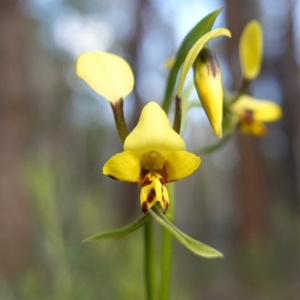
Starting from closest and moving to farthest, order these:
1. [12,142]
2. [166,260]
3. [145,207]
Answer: [145,207], [166,260], [12,142]

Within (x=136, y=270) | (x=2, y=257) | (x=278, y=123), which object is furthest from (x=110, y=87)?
(x=278, y=123)

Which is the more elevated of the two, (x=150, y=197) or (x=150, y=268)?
(x=150, y=197)

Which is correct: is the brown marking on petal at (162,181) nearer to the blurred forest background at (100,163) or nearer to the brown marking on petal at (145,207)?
the brown marking on petal at (145,207)

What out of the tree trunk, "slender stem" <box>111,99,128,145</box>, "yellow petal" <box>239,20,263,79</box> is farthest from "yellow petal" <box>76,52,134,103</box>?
the tree trunk

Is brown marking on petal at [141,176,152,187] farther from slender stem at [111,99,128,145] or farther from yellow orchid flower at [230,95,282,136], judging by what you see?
yellow orchid flower at [230,95,282,136]

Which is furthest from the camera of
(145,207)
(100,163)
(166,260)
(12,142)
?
(100,163)

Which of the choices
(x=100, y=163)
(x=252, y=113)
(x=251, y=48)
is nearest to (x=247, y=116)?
(x=252, y=113)

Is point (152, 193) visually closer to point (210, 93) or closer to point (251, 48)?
point (210, 93)

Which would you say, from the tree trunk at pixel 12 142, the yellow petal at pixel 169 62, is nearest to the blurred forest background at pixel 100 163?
the tree trunk at pixel 12 142
